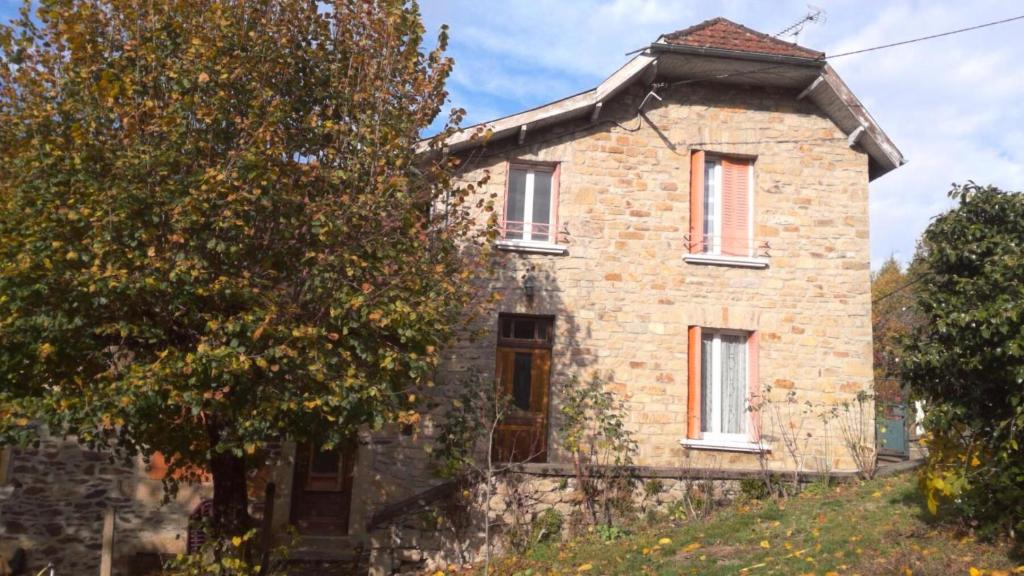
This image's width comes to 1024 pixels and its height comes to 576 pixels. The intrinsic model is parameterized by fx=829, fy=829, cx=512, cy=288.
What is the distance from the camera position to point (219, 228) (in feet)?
24.2

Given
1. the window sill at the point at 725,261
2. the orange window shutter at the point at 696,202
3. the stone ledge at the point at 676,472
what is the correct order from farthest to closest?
the orange window shutter at the point at 696,202, the window sill at the point at 725,261, the stone ledge at the point at 676,472

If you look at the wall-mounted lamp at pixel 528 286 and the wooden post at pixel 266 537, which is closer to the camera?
the wooden post at pixel 266 537

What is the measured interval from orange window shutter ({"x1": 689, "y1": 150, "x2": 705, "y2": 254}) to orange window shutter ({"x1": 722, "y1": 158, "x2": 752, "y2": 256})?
38 cm

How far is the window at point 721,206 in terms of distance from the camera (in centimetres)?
1216

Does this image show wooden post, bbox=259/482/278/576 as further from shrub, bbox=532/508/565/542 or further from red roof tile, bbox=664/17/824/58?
red roof tile, bbox=664/17/824/58

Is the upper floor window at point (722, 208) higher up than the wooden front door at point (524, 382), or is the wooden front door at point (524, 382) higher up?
the upper floor window at point (722, 208)

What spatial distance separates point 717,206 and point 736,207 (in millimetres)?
290

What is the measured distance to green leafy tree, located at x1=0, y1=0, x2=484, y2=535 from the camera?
688cm

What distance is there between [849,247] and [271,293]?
28.1ft

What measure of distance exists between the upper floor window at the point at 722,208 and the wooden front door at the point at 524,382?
2.60 m

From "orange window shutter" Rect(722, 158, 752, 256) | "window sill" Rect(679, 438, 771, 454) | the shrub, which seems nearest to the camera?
the shrub

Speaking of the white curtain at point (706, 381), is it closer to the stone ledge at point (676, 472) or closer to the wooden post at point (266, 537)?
the stone ledge at point (676, 472)

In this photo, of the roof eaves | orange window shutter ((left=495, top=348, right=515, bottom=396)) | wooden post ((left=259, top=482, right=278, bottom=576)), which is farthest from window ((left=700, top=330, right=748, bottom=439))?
wooden post ((left=259, top=482, right=278, bottom=576))

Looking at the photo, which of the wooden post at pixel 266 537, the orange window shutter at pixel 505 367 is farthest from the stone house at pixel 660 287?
the wooden post at pixel 266 537
